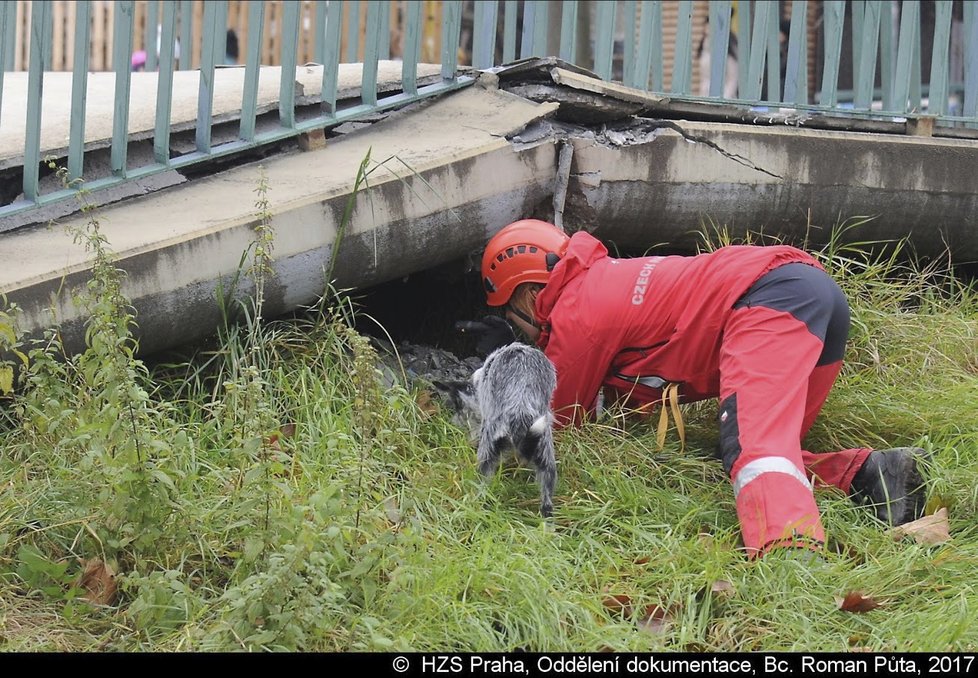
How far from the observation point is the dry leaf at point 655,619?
3.53 metres

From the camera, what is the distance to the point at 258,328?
14.8 ft

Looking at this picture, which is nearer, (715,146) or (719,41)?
(715,146)

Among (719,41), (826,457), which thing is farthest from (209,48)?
(826,457)

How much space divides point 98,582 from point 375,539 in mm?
897

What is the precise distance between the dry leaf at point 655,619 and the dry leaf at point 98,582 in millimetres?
1661

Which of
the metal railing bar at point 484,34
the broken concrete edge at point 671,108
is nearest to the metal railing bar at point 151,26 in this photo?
the metal railing bar at point 484,34

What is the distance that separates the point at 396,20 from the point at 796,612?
1065cm

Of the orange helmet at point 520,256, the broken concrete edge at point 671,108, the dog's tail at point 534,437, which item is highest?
the broken concrete edge at point 671,108

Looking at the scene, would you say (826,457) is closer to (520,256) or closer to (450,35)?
(520,256)

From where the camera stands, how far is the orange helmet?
4.84 meters

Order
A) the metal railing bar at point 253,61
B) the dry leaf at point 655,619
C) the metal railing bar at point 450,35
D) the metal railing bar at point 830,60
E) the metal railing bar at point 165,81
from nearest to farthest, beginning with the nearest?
1. the dry leaf at point 655,619
2. the metal railing bar at point 165,81
3. the metal railing bar at point 253,61
4. the metal railing bar at point 450,35
5. the metal railing bar at point 830,60

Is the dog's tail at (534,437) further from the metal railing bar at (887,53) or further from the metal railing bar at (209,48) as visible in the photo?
the metal railing bar at (887,53)

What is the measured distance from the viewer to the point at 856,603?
360cm

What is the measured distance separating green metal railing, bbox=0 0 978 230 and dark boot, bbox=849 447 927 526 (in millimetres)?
2193
